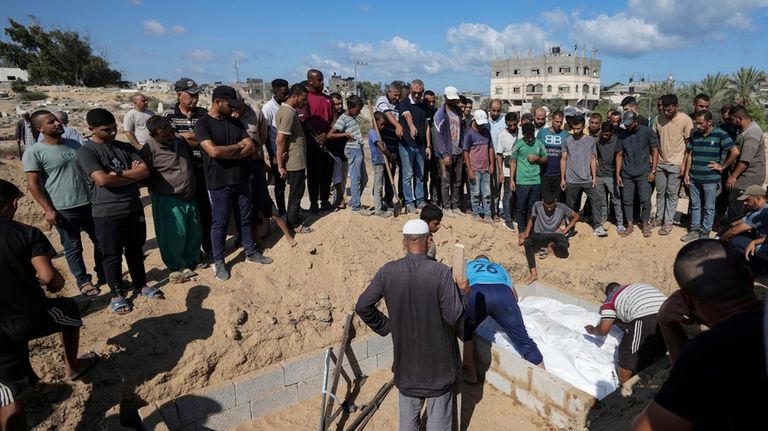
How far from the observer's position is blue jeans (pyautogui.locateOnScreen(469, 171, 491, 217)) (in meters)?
6.93

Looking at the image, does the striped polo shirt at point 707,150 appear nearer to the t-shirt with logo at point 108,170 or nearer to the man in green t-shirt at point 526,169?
the man in green t-shirt at point 526,169

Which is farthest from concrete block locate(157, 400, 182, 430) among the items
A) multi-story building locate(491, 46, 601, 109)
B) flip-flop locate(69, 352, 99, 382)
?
multi-story building locate(491, 46, 601, 109)

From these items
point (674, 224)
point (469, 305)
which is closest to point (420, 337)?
point (469, 305)

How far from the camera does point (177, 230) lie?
485 cm

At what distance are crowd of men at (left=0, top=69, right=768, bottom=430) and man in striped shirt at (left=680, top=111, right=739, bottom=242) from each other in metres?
0.02

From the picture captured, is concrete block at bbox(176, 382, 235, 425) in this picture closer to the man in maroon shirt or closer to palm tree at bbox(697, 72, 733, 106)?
the man in maroon shirt

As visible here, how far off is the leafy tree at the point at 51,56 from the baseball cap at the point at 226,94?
40914 mm

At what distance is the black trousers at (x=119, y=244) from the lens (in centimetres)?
418

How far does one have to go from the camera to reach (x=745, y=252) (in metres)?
5.29

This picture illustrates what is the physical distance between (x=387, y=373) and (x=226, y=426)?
5.85ft

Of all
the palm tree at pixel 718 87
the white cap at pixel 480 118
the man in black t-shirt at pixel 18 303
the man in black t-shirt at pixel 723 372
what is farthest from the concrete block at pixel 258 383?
the palm tree at pixel 718 87

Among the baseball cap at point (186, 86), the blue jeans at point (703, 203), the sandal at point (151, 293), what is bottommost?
the sandal at point (151, 293)

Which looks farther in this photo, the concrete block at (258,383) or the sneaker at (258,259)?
the sneaker at (258,259)

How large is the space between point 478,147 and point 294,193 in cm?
289
